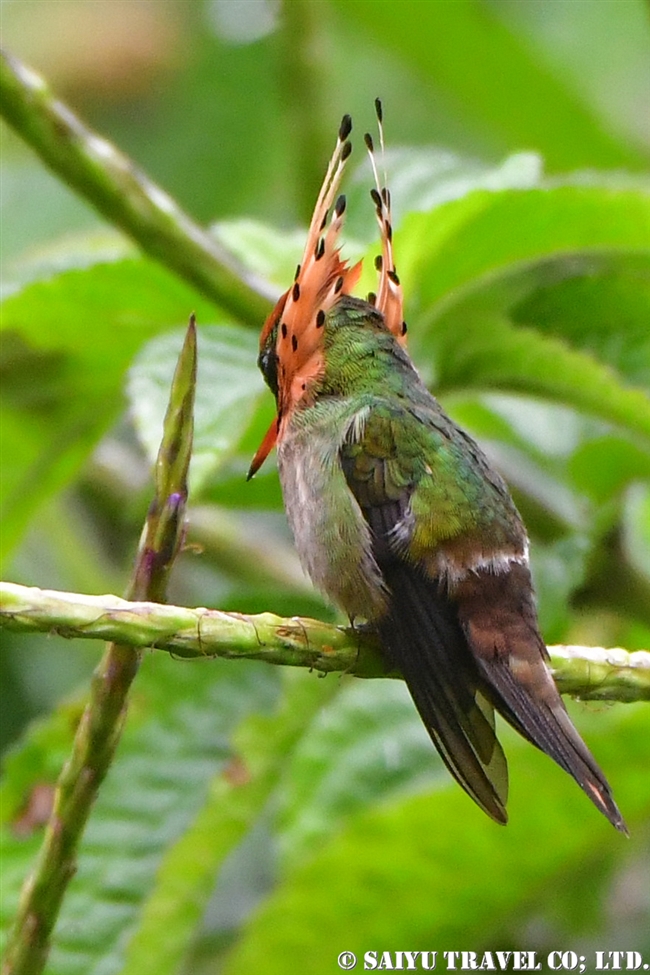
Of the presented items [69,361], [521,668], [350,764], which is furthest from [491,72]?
[521,668]

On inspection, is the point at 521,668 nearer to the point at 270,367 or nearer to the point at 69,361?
the point at 270,367

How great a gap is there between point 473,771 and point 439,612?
324 millimetres

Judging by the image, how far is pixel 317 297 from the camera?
2.43 m

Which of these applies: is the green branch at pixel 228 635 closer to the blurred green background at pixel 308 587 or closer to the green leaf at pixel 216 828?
the blurred green background at pixel 308 587

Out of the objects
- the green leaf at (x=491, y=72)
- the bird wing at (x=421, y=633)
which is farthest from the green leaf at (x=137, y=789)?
the green leaf at (x=491, y=72)

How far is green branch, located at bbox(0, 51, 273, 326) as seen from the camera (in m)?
2.02

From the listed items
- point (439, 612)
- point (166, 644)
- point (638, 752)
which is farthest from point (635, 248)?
point (166, 644)

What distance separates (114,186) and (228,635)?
3.18 ft

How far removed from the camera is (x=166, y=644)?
52.9 inches

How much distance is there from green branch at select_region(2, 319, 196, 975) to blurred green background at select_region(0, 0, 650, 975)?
0.46 meters

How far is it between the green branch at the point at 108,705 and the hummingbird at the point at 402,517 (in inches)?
25.2

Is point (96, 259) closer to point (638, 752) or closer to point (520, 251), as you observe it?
point (520, 251)

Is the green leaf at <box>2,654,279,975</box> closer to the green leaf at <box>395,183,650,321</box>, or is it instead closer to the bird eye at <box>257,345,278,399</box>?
the bird eye at <box>257,345,278,399</box>

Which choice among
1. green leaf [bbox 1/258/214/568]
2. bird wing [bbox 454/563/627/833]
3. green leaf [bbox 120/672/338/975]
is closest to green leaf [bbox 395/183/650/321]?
green leaf [bbox 1/258/214/568]
